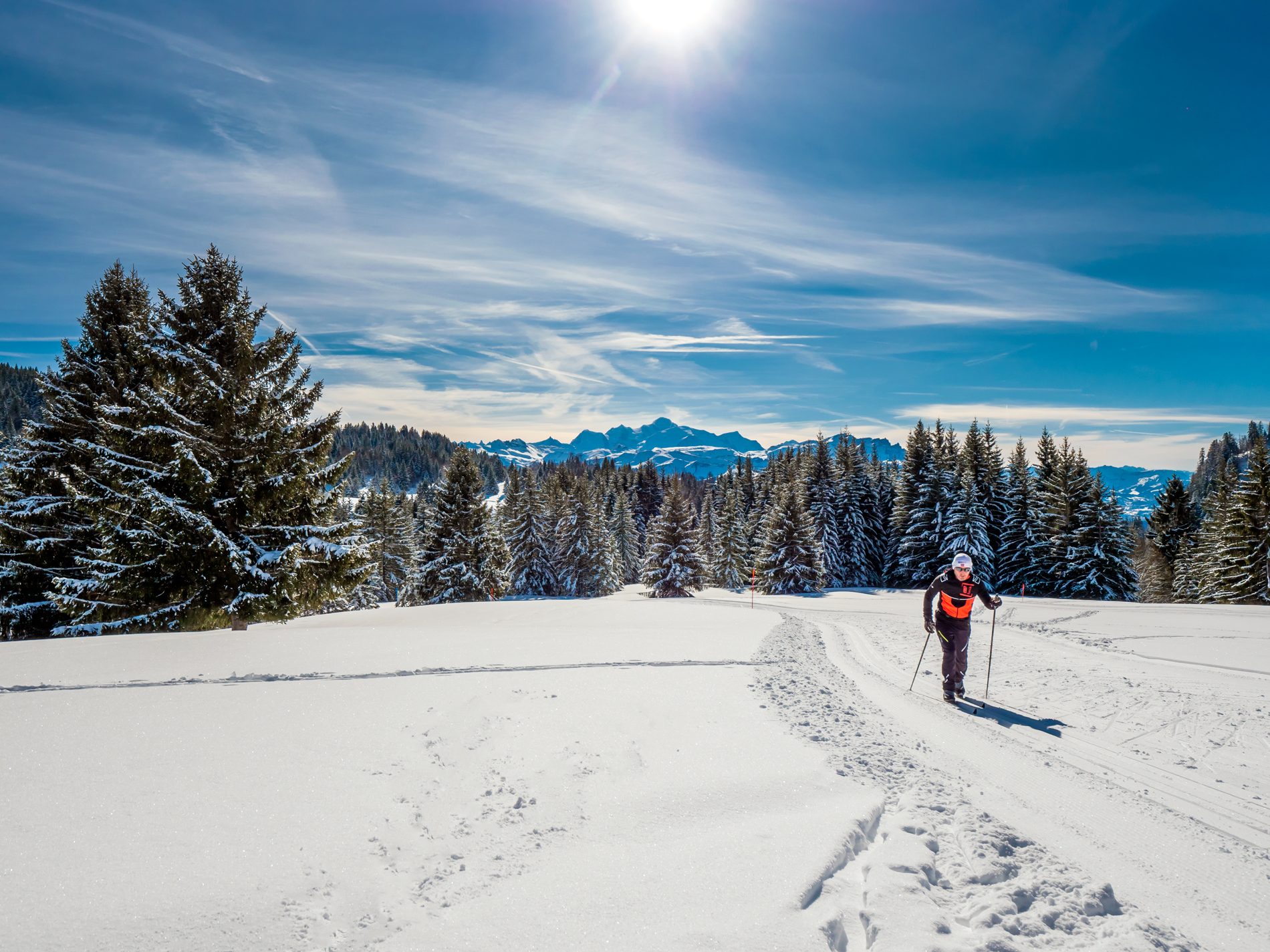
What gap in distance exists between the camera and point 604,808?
4750 millimetres

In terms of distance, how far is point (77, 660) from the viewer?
8.34 m

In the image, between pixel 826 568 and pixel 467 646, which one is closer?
pixel 467 646

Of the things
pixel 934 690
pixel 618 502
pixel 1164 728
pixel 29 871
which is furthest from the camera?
pixel 618 502

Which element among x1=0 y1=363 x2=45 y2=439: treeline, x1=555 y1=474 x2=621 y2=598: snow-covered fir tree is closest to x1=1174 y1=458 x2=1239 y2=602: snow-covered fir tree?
x1=555 y1=474 x2=621 y2=598: snow-covered fir tree

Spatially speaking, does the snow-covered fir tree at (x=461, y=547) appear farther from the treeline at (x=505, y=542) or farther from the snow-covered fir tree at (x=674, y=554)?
the snow-covered fir tree at (x=674, y=554)

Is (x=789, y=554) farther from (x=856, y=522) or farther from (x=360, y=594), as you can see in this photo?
(x=360, y=594)

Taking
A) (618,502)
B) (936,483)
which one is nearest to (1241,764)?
(936,483)

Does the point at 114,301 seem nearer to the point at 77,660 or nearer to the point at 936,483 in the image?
the point at 77,660

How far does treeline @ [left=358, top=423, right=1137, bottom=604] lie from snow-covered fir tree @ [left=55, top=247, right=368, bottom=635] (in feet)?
61.7

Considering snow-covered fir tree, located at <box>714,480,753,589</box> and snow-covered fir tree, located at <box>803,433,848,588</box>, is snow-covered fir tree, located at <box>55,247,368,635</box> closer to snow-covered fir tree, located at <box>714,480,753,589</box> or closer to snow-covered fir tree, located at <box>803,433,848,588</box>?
snow-covered fir tree, located at <box>803,433,848,588</box>

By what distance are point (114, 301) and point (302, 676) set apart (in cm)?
1665

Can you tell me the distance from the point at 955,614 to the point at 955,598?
0.24 m

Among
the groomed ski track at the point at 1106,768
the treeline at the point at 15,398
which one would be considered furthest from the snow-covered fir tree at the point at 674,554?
the treeline at the point at 15,398

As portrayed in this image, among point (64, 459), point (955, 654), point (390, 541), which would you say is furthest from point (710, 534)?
point (955, 654)
